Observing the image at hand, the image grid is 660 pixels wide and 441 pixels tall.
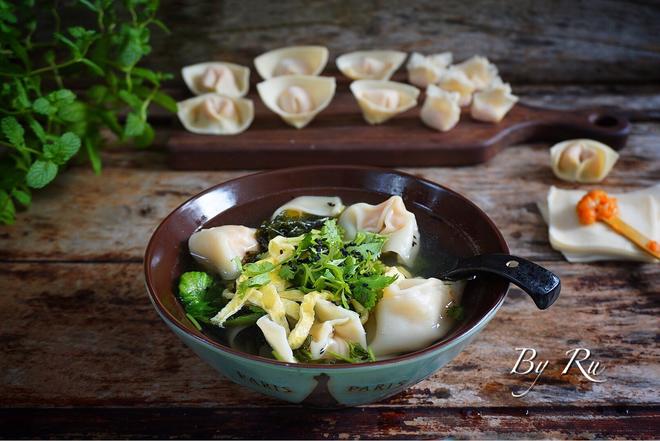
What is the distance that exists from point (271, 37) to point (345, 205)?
1264 millimetres

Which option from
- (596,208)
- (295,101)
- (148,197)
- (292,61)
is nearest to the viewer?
(596,208)

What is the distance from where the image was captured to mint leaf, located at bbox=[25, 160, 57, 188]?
1625 millimetres

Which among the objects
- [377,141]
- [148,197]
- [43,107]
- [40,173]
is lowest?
[148,197]

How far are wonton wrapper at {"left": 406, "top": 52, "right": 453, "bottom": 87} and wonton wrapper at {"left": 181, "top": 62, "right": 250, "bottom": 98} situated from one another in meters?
0.58

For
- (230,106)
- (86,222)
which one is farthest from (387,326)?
(230,106)

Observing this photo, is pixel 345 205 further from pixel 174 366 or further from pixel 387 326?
pixel 174 366

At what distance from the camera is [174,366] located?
140 centimetres

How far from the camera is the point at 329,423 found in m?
1.26

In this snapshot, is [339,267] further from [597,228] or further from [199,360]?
[597,228]

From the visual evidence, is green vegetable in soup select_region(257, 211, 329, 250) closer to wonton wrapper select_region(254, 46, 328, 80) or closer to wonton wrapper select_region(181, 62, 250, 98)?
wonton wrapper select_region(181, 62, 250, 98)

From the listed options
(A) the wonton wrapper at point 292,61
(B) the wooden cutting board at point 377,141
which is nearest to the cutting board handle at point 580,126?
(B) the wooden cutting board at point 377,141

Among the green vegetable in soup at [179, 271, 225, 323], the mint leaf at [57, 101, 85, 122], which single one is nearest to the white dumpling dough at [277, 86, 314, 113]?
the mint leaf at [57, 101, 85, 122]

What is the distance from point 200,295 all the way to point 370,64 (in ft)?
4.65

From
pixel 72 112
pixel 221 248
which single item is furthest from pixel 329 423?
pixel 72 112
